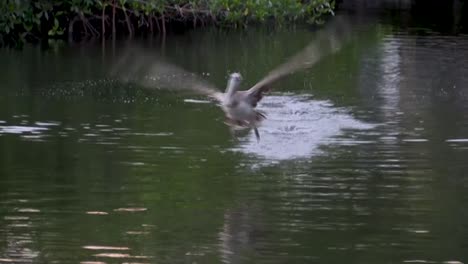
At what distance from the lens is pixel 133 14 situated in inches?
1179

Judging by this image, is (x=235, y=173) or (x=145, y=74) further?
(x=145, y=74)

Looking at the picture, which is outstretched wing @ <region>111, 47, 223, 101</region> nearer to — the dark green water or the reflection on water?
the dark green water

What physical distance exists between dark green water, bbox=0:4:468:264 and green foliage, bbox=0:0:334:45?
241 inches

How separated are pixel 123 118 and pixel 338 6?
32.7 meters

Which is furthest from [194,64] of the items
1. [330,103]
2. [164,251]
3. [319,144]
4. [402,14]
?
[402,14]

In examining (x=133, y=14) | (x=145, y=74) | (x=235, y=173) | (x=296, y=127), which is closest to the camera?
(x=235, y=173)

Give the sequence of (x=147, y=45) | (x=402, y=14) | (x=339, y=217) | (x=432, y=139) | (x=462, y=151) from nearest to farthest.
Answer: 1. (x=339, y=217)
2. (x=462, y=151)
3. (x=432, y=139)
4. (x=147, y=45)
5. (x=402, y=14)

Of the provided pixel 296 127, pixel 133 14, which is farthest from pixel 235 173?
pixel 133 14

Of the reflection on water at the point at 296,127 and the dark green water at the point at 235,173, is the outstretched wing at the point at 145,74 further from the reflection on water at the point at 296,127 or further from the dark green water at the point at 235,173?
the reflection on water at the point at 296,127

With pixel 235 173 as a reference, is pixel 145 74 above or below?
below

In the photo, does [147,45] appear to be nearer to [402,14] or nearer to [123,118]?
[123,118]

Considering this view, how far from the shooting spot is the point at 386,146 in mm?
13531

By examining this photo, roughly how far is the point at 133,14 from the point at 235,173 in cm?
1844

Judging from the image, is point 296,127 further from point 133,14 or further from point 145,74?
point 133,14
